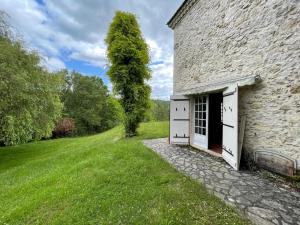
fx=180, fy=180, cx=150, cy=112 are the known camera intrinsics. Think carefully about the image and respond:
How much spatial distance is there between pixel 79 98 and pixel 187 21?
27.1 m

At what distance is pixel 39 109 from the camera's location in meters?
9.88

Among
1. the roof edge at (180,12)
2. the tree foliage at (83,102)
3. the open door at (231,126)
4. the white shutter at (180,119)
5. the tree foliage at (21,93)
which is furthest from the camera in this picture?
the tree foliage at (83,102)

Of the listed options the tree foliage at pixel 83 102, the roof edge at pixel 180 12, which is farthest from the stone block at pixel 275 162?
the tree foliage at pixel 83 102

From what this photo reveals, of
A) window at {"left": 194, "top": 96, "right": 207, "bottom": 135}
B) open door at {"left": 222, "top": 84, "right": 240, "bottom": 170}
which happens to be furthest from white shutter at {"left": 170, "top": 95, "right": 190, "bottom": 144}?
open door at {"left": 222, "top": 84, "right": 240, "bottom": 170}

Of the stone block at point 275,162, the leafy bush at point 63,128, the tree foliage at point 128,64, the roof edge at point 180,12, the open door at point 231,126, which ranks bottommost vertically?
the leafy bush at point 63,128

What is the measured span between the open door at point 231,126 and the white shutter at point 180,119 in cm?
235

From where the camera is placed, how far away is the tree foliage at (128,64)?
32.3 ft

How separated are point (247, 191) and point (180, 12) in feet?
24.9

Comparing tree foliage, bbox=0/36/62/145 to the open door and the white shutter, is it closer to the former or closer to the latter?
the white shutter

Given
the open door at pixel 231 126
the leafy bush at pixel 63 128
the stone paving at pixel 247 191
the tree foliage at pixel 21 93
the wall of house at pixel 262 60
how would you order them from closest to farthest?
the stone paving at pixel 247 191 → the wall of house at pixel 262 60 → the open door at pixel 231 126 → the tree foliage at pixel 21 93 → the leafy bush at pixel 63 128

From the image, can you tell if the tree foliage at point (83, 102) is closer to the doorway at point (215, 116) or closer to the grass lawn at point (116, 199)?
the doorway at point (215, 116)

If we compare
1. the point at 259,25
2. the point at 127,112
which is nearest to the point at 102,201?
the point at 259,25

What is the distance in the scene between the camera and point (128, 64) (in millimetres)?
10039

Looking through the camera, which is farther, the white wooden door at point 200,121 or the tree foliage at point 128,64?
the tree foliage at point 128,64
